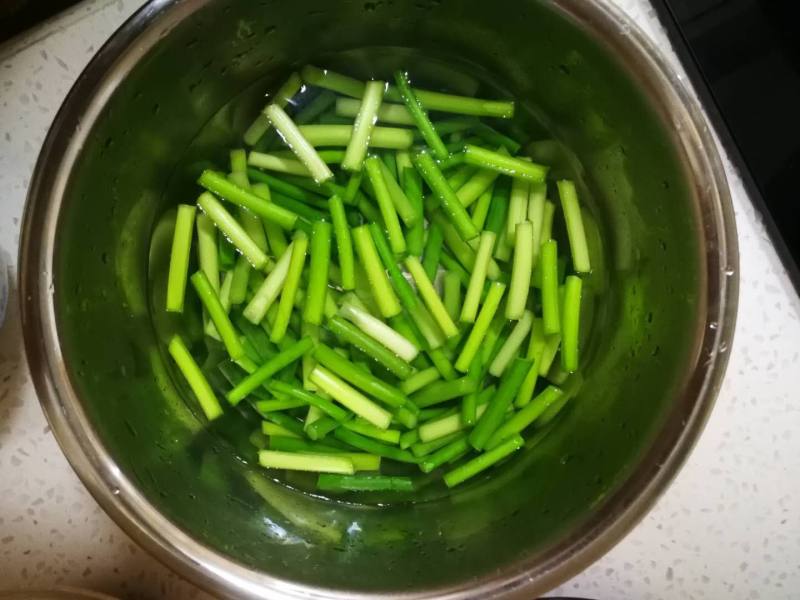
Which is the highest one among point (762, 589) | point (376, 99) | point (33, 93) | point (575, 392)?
point (33, 93)

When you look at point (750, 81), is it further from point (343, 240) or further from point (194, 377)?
point (194, 377)

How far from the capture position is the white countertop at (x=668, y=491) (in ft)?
2.67

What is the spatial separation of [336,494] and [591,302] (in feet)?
1.24

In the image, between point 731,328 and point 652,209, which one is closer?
point 731,328

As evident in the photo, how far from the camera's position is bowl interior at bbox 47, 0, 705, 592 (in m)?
0.66

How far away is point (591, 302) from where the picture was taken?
2.91ft

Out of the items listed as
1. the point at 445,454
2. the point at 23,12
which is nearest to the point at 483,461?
the point at 445,454

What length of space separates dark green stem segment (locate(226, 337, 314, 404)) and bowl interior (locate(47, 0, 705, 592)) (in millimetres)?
66

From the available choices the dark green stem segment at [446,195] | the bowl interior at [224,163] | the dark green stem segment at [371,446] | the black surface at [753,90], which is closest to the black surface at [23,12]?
the bowl interior at [224,163]

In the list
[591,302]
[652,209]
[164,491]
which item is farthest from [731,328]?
[164,491]

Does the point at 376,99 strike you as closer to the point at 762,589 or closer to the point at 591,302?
the point at 591,302

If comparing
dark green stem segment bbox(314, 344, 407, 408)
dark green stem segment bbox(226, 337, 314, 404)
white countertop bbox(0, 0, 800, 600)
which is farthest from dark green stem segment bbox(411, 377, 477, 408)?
white countertop bbox(0, 0, 800, 600)

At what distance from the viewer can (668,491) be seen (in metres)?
0.85

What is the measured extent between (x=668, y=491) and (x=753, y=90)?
46 centimetres
